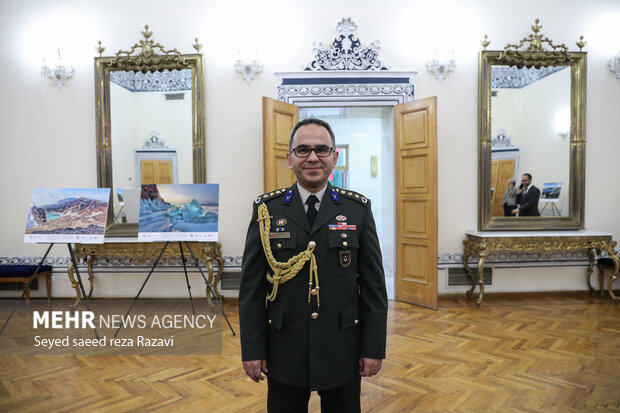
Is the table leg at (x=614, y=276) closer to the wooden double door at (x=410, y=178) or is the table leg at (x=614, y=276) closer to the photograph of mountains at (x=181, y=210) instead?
the wooden double door at (x=410, y=178)

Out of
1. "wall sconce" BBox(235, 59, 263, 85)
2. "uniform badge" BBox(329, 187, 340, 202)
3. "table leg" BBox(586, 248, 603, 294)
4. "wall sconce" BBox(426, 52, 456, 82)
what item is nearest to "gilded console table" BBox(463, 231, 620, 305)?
"table leg" BBox(586, 248, 603, 294)

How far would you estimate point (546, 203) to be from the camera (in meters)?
5.54

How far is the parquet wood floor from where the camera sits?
2.64 m

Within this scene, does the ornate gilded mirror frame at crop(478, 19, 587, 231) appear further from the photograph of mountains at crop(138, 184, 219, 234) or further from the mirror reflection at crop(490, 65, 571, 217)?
the photograph of mountains at crop(138, 184, 219, 234)

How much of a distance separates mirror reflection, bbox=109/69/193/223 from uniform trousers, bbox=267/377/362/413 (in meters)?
4.27

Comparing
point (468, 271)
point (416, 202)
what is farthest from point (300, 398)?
point (468, 271)

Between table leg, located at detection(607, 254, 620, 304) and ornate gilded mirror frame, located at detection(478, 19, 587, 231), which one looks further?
ornate gilded mirror frame, located at detection(478, 19, 587, 231)

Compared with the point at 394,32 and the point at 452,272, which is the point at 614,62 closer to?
the point at 394,32

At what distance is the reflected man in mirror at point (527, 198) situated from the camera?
5.49m

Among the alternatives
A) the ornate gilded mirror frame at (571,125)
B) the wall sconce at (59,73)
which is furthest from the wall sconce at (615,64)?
the wall sconce at (59,73)

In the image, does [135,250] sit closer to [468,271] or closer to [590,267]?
[468,271]

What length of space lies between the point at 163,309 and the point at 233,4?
414cm

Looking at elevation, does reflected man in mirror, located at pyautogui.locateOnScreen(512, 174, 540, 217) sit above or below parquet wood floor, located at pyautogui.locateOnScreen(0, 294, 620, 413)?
above

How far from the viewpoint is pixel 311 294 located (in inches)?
58.9
